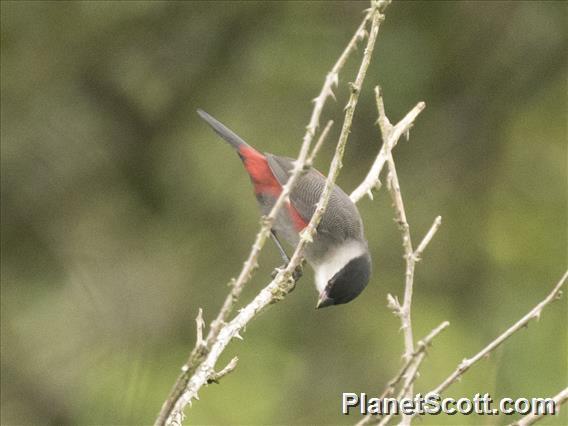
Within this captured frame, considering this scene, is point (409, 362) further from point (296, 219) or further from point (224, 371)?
point (296, 219)

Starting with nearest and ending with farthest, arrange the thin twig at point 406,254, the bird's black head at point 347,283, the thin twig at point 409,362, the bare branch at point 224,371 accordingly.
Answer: the thin twig at point 409,362 < the thin twig at point 406,254 < the bare branch at point 224,371 < the bird's black head at point 347,283

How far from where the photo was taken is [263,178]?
16.7 feet

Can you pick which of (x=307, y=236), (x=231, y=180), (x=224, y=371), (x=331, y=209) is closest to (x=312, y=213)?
(x=331, y=209)

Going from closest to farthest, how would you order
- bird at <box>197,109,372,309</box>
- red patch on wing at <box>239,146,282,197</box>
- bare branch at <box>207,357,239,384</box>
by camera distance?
bare branch at <box>207,357,239,384</box> → bird at <box>197,109,372,309</box> → red patch on wing at <box>239,146,282,197</box>

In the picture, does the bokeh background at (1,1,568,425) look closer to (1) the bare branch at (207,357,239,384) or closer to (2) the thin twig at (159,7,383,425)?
(2) the thin twig at (159,7,383,425)

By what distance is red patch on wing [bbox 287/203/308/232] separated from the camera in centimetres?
500

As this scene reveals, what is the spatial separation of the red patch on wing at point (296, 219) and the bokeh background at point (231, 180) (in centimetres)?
288

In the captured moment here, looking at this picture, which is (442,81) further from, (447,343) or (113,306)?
(113,306)

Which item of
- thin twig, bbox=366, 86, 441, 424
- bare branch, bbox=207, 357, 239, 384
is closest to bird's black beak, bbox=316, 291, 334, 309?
thin twig, bbox=366, 86, 441, 424

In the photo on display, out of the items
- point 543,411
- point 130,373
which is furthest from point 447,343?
point 543,411

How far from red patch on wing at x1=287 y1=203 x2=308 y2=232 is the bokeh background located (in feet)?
9.44

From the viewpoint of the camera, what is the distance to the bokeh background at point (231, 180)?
823 cm

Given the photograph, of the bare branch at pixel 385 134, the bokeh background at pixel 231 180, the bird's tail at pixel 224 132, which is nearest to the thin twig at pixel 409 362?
the bare branch at pixel 385 134

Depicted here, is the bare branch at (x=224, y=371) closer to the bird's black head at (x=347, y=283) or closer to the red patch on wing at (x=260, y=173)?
the bird's black head at (x=347, y=283)
